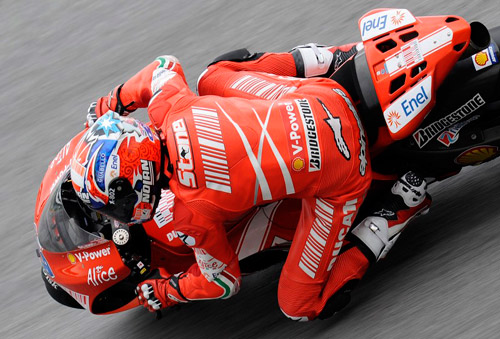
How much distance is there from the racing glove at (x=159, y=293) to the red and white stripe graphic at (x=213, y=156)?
0.80m

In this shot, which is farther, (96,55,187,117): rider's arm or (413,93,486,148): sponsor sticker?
(96,55,187,117): rider's arm

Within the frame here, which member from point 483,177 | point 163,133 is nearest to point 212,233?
point 163,133

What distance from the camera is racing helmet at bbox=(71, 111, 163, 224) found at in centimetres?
401

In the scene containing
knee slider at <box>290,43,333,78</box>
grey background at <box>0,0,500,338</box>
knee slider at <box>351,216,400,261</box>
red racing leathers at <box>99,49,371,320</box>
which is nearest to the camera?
red racing leathers at <box>99,49,371,320</box>

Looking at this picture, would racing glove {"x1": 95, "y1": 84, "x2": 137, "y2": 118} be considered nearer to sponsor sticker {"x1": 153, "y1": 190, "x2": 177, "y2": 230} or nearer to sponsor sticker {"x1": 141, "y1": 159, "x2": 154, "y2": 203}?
sponsor sticker {"x1": 153, "y1": 190, "x2": 177, "y2": 230}

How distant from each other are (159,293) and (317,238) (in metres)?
0.96

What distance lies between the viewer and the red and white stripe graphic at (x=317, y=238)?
4.41 meters

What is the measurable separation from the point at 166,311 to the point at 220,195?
1.55m

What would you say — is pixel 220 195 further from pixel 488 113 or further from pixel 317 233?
pixel 488 113

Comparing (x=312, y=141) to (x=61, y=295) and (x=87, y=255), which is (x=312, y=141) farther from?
(x=61, y=295)

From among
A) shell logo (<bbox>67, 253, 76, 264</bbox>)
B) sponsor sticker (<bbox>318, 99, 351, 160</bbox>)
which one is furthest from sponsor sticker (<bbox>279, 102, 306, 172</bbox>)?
shell logo (<bbox>67, 253, 76, 264</bbox>)

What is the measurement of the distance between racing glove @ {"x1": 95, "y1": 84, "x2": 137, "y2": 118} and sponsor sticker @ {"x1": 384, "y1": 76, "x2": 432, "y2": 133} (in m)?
1.57

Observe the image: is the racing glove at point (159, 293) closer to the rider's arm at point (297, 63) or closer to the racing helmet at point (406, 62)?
the rider's arm at point (297, 63)

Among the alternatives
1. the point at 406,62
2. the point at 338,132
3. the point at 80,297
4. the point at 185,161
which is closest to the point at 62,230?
the point at 80,297
